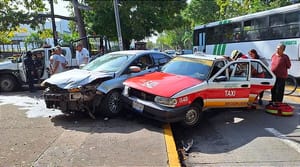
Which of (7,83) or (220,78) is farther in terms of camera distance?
(7,83)

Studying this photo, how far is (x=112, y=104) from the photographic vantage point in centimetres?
773

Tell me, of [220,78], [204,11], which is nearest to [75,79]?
[220,78]

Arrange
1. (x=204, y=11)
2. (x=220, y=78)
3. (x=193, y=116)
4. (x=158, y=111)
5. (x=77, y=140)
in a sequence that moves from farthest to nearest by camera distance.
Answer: (x=204, y=11), (x=220, y=78), (x=193, y=116), (x=158, y=111), (x=77, y=140)

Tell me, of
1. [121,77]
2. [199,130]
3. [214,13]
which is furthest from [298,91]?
[214,13]

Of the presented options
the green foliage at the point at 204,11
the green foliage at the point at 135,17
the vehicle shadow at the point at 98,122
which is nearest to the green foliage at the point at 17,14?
the green foliage at the point at 135,17

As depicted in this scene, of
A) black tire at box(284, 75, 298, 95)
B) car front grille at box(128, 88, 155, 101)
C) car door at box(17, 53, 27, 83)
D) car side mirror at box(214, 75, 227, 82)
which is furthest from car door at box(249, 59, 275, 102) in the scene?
car door at box(17, 53, 27, 83)

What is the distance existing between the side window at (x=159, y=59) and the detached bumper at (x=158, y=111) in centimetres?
221

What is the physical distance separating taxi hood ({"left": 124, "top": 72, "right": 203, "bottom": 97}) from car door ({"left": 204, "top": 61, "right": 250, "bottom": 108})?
0.45 meters

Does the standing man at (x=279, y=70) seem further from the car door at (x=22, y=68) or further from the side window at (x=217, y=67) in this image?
the car door at (x=22, y=68)

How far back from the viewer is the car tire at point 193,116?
22.6 feet

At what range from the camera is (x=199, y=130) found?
7.07 m

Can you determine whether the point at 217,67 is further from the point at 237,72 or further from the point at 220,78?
the point at 237,72

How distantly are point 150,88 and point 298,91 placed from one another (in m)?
7.40

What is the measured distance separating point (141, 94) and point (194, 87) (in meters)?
1.19
